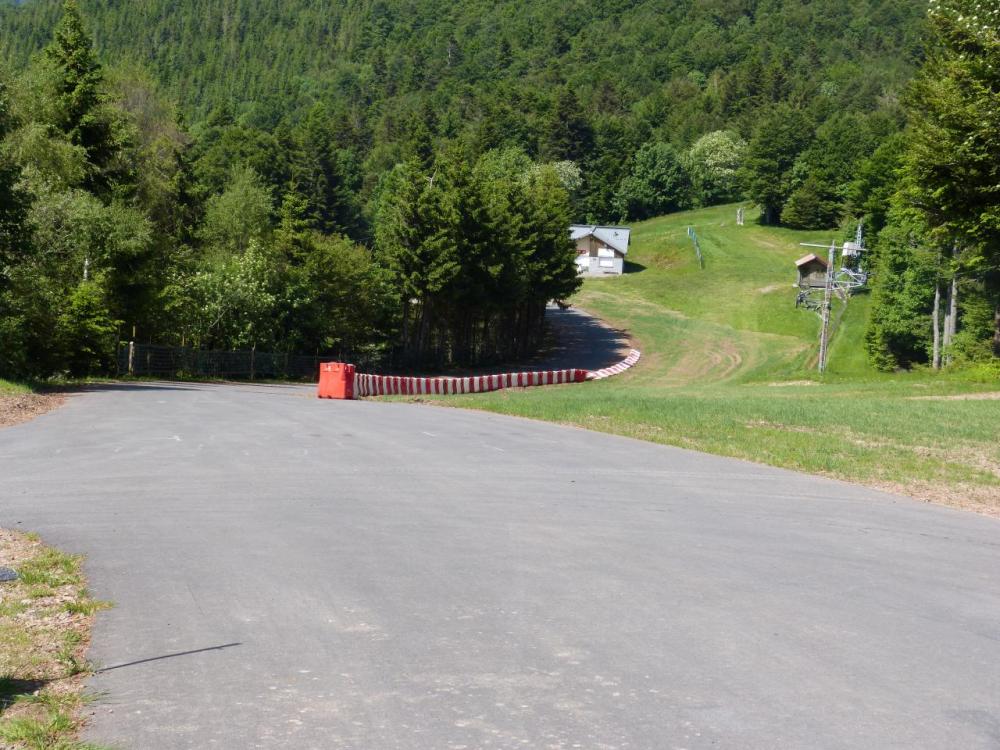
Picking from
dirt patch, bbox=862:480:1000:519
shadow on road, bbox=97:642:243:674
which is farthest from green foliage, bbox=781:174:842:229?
shadow on road, bbox=97:642:243:674

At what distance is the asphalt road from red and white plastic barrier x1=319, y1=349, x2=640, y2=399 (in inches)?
859

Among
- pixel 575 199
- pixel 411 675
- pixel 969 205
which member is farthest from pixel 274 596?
pixel 575 199

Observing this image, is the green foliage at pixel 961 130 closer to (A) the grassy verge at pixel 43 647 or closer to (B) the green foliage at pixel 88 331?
(A) the grassy verge at pixel 43 647

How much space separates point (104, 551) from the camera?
32.5ft

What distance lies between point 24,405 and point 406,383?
17434mm

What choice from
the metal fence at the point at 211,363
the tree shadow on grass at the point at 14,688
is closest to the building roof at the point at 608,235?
the metal fence at the point at 211,363

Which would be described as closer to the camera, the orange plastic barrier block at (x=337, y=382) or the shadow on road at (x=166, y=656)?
the shadow on road at (x=166, y=656)

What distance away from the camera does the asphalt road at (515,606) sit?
→ 5.59 meters

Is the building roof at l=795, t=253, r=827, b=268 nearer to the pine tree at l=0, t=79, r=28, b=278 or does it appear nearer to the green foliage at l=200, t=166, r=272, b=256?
the green foliage at l=200, t=166, r=272, b=256

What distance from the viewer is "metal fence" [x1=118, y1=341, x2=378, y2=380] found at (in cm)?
4869

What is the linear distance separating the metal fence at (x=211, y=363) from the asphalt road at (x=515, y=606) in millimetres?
33591

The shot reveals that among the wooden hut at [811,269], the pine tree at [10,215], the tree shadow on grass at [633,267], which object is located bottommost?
the pine tree at [10,215]

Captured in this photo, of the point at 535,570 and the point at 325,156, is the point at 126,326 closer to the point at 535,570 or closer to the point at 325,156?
the point at 535,570

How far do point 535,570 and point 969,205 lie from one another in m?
23.6
